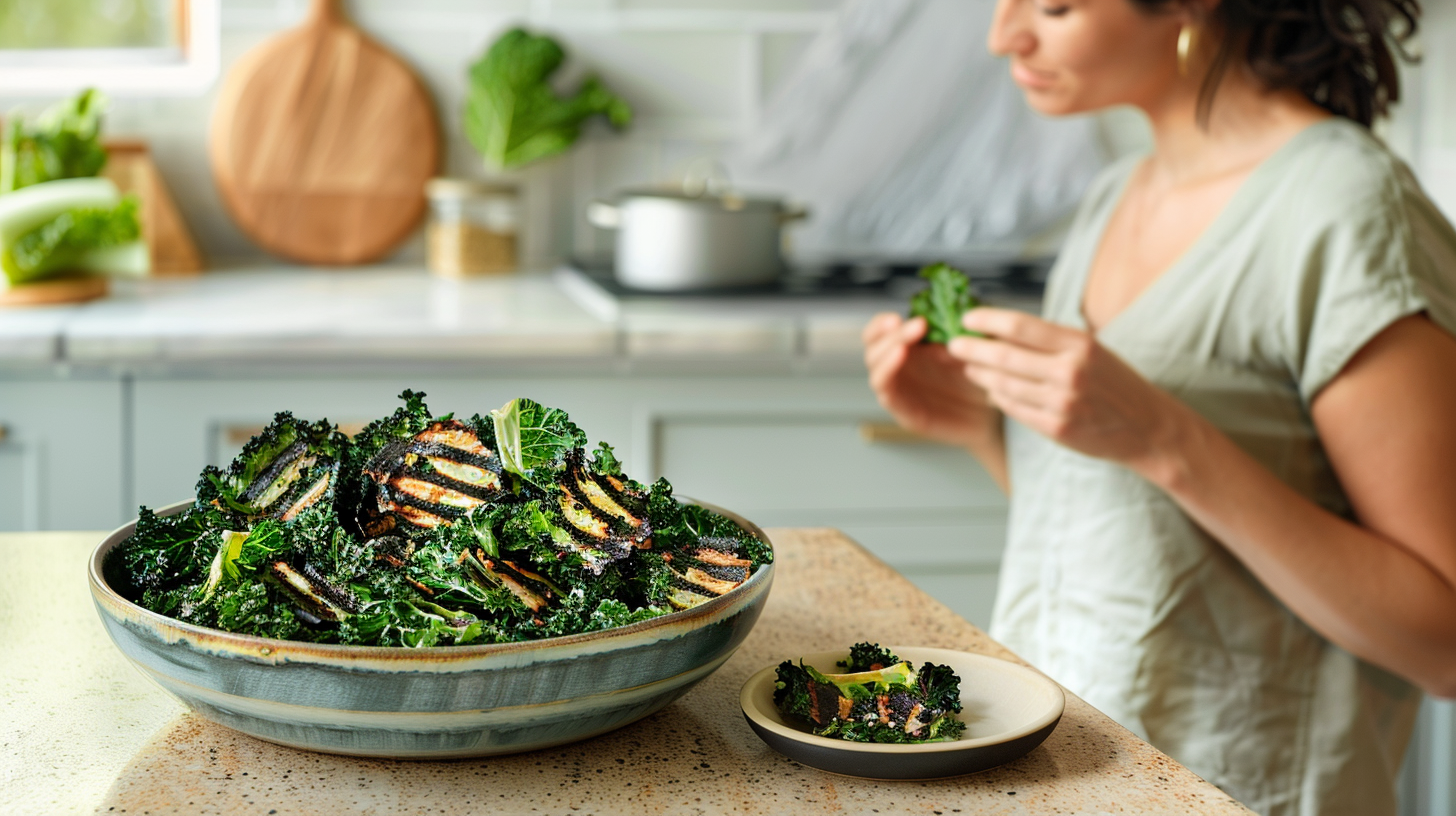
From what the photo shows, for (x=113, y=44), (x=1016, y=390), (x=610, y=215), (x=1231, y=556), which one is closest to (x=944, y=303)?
(x=1016, y=390)

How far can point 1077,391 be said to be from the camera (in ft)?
3.40

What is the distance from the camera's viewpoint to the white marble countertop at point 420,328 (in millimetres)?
1742

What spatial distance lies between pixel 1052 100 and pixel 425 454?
815mm

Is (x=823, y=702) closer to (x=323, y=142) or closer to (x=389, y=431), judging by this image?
(x=389, y=431)

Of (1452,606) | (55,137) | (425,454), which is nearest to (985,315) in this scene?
(1452,606)

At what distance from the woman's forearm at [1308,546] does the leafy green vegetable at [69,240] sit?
5.05 ft

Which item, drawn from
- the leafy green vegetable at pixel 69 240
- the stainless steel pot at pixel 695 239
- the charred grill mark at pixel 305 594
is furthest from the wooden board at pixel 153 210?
the charred grill mark at pixel 305 594

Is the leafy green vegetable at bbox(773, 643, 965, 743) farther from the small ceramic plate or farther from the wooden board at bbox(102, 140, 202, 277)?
the wooden board at bbox(102, 140, 202, 277)

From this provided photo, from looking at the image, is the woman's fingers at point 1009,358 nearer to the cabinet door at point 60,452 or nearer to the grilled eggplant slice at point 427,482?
the grilled eggplant slice at point 427,482

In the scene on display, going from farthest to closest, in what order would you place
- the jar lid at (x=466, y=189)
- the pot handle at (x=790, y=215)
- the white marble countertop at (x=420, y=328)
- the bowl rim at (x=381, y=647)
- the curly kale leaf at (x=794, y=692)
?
the jar lid at (x=466, y=189) < the pot handle at (x=790, y=215) < the white marble countertop at (x=420, y=328) < the curly kale leaf at (x=794, y=692) < the bowl rim at (x=381, y=647)

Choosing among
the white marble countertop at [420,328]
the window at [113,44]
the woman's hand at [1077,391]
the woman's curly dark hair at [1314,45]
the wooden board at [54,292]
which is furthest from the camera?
the window at [113,44]

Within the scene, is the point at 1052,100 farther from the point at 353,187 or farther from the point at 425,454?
the point at 353,187

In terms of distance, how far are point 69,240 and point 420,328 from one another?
1.86ft

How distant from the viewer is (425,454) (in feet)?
2.08
